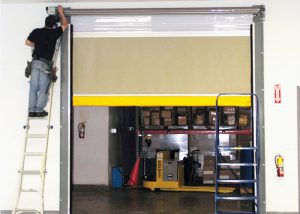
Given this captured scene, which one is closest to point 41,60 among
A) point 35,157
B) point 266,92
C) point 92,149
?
point 35,157

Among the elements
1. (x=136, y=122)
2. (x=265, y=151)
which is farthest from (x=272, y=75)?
(x=136, y=122)

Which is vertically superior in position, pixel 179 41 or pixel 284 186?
pixel 179 41

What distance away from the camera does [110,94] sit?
6613 mm

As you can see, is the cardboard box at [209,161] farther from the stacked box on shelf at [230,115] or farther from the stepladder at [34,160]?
the stepladder at [34,160]

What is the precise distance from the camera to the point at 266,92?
6375mm

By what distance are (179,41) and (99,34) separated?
1.22 meters

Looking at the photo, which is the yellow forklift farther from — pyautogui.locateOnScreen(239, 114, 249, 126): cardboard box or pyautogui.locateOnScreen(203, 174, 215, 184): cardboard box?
pyautogui.locateOnScreen(239, 114, 249, 126): cardboard box

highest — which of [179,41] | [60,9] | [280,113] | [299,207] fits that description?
[60,9]

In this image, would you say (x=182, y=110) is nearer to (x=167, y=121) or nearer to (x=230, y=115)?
(x=167, y=121)

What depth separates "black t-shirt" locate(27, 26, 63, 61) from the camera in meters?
6.25

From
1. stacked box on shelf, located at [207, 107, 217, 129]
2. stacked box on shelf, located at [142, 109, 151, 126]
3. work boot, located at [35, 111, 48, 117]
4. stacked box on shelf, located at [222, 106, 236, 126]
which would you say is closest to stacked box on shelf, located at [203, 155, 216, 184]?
stacked box on shelf, located at [207, 107, 217, 129]

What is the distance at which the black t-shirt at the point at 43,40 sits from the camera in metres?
6.25

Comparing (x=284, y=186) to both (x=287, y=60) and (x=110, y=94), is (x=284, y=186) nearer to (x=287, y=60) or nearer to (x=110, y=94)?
(x=287, y=60)

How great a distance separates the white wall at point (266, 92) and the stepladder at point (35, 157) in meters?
0.14
